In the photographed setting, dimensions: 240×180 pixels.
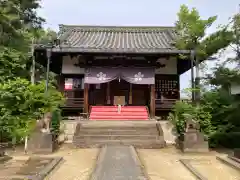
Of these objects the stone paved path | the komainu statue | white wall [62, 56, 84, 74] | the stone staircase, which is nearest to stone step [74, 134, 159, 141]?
the stone staircase

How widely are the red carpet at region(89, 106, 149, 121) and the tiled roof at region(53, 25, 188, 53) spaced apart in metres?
3.77

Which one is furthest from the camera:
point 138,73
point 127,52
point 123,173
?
point 138,73

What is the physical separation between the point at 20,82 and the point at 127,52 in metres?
7.23

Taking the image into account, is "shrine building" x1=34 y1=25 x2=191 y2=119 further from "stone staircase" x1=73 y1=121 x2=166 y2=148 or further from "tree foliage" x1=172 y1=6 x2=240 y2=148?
"tree foliage" x1=172 y1=6 x2=240 y2=148

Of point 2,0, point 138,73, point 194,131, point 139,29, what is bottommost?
point 194,131

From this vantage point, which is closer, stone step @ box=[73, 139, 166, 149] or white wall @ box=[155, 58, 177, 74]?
stone step @ box=[73, 139, 166, 149]

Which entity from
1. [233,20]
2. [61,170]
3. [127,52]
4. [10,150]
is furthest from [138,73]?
[61,170]

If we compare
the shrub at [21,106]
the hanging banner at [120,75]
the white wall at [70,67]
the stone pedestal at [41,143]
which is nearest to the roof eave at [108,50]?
the hanging banner at [120,75]

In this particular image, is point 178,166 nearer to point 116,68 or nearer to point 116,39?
point 116,68

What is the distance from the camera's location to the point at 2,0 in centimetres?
1058

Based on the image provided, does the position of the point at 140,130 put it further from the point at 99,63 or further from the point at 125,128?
the point at 99,63

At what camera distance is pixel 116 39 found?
1955cm

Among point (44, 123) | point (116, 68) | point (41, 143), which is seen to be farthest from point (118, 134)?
point (116, 68)

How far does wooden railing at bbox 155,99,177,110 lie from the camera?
54.4 ft
